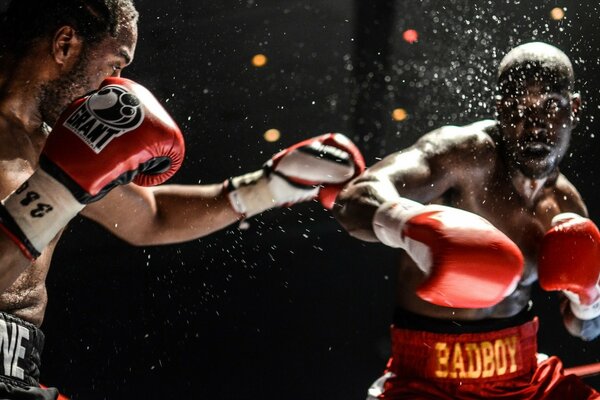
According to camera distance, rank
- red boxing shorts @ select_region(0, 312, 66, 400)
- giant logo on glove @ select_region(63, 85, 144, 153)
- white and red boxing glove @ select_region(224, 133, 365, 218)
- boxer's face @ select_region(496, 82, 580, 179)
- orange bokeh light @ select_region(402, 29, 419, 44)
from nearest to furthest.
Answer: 1. giant logo on glove @ select_region(63, 85, 144, 153)
2. red boxing shorts @ select_region(0, 312, 66, 400)
3. white and red boxing glove @ select_region(224, 133, 365, 218)
4. boxer's face @ select_region(496, 82, 580, 179)
5. orange bokeh light @ select_region(402, 29, 419, 44)

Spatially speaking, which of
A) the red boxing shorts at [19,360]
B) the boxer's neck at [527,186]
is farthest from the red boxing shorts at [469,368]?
the red boxing shorts at [19,360]

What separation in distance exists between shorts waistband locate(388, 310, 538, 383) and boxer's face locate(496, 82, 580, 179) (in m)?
0.45

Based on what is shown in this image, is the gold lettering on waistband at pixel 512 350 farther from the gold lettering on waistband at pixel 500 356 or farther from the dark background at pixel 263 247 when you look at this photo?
the dark background at pixel 263 247

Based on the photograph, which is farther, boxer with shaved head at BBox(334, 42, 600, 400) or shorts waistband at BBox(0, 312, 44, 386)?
boxer with shaved head at BBox(334, 42, 600, 400)

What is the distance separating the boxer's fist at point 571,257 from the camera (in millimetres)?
2008

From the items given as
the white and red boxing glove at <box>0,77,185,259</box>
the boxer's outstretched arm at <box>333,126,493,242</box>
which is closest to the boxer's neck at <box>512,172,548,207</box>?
the boxer's outstretched arm at <box>333,126,493,242</box>

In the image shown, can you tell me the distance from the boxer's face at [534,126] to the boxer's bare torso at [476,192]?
0.05 metres

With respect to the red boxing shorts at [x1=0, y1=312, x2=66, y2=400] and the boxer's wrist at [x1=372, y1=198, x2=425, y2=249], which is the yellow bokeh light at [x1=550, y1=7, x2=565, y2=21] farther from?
the red boxing shorts at [x1=0, y1=312, x2=66, y2=400]

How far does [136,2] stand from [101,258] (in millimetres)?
1106

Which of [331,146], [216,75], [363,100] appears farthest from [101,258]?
[331,146]

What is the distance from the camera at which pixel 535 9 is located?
12.7ft

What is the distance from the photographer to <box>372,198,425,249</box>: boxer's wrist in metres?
1.57

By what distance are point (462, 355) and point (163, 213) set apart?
2.79 feet

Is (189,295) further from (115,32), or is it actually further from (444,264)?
(444,264)
